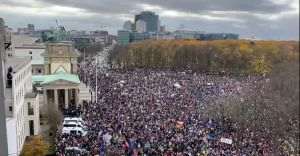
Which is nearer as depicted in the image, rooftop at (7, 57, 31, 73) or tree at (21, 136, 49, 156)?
tree at (21, 136, 49, 156)

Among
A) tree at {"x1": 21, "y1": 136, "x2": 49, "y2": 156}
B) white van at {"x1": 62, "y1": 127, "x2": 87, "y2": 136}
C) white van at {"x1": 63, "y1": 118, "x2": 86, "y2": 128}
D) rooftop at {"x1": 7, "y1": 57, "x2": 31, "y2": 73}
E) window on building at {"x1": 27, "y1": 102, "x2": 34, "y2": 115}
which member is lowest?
tree at {"x1": 21, "y1": 136, "x2": 49, "y2": 156}

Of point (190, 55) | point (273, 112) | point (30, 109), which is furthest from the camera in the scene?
point (190, 55)

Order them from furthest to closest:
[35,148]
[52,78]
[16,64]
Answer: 1. [52,78]
2. [16,64]
3. [35,148]

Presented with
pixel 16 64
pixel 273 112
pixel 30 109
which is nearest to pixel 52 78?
pixel 30 109

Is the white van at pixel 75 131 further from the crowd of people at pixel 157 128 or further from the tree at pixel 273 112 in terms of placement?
the tree at pixel 273 112

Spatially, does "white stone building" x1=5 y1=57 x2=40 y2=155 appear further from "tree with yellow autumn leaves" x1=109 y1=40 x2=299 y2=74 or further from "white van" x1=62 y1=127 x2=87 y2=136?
"tree with yellow autumn leaves" x1=109 y1=40 x2=299 y2=74

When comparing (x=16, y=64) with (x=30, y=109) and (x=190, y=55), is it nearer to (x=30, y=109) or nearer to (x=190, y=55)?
(x=30, y=109)

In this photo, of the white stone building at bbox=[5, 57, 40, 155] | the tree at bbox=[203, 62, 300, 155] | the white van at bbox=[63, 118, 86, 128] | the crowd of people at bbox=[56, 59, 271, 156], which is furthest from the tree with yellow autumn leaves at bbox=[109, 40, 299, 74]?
the white stone building at bbox=[5, 57, 40, 155]

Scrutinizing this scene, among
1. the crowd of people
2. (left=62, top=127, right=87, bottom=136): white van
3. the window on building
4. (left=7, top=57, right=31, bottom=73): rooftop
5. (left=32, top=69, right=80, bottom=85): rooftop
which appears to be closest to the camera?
the crowd of people

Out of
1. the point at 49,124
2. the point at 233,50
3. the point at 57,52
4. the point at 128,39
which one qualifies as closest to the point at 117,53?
the point at 128,39
